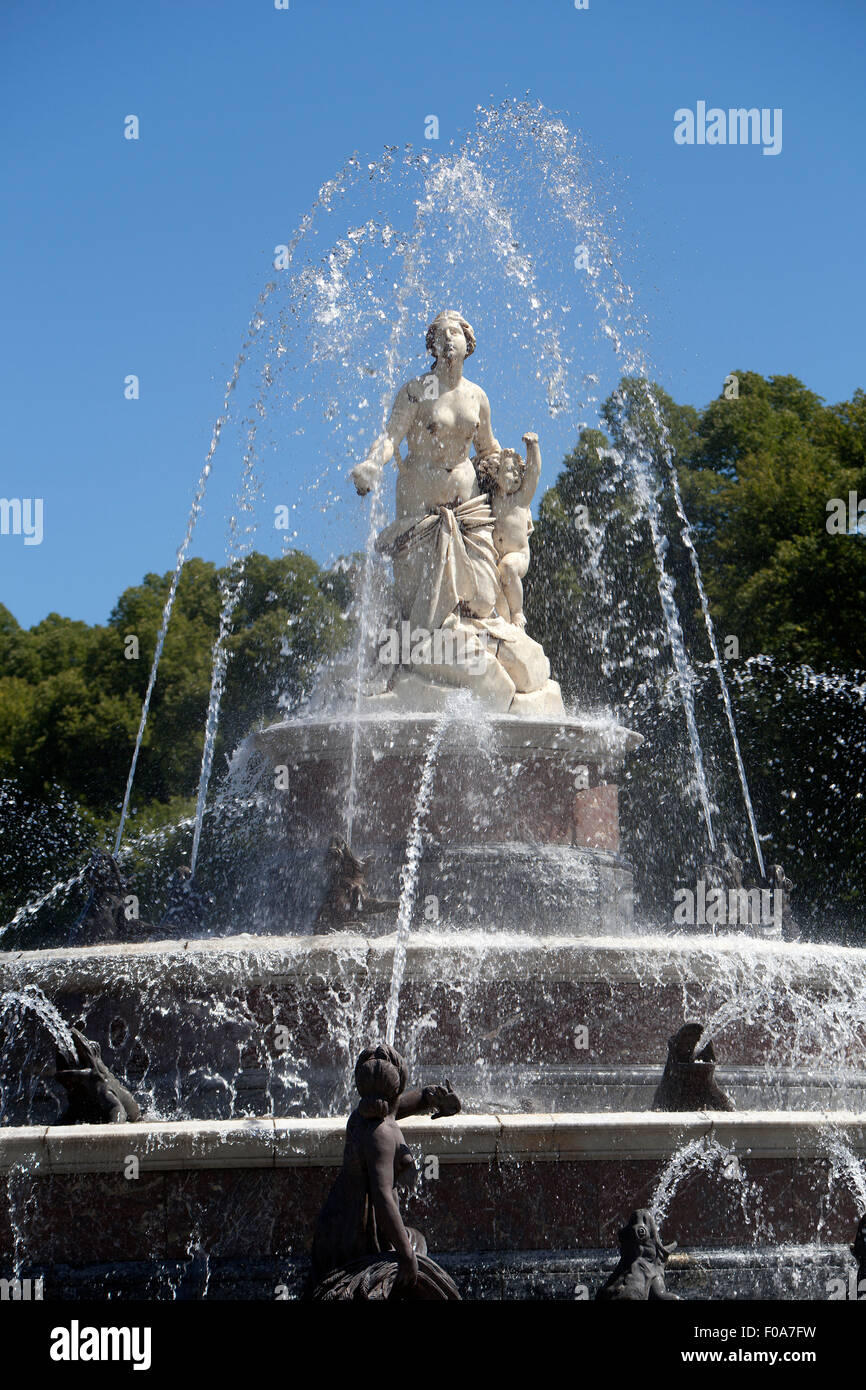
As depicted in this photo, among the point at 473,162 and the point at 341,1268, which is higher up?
the point at 473,162

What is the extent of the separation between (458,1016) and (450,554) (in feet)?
18.2

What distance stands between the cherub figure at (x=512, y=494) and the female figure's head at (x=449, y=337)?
1037mm

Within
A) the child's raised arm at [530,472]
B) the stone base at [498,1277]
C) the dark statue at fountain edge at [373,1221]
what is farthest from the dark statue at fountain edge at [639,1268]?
the child's raised arm at [530,472]

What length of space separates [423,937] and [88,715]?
2851 cm

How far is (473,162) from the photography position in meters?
15.9

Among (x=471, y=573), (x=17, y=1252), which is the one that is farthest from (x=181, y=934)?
(x=17, y=1252)

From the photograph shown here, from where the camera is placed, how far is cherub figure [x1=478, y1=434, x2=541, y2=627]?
1389 centimetres

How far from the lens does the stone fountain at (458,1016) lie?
6.71m

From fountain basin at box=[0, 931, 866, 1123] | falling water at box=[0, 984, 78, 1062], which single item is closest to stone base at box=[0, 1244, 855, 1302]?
fountain basin at box=[0, 931, 866, 1123]

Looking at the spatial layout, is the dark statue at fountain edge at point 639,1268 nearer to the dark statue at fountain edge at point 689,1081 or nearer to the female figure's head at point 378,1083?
the female figure's head at point 378,1083

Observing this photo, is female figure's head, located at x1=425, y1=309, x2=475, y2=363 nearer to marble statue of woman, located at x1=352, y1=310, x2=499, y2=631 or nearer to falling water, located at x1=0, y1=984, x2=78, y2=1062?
marble statue of woman, located at x1=352, y1=310, x2=499, y2=631

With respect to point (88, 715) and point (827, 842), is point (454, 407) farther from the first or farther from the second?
point (88, 715)

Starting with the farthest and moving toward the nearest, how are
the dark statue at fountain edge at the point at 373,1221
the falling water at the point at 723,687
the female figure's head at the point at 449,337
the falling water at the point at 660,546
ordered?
1. the falling water at the point at 660,546
2. the falling water at the point at 723,687
3. the female figure's head at the point at 449,337
4. the dark statue at fountain edge at the point at 373,1221

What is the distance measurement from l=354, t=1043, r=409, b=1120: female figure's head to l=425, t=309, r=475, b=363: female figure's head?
9.42 m
